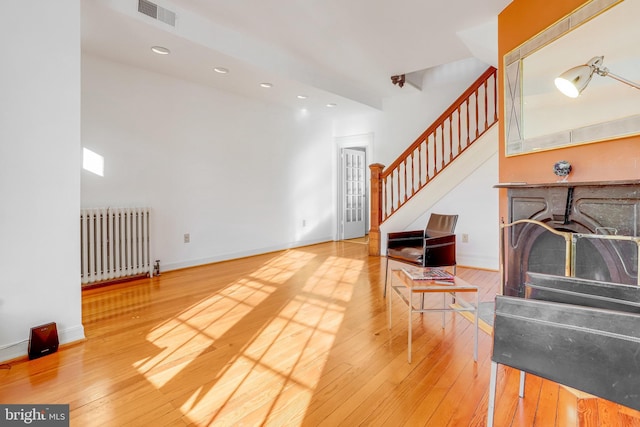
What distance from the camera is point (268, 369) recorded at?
2.00m

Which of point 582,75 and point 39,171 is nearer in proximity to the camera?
point 582,75

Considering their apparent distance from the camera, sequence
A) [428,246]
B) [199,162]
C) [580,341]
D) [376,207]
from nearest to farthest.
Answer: [580,341], [428,246], [199,162], [376,207]

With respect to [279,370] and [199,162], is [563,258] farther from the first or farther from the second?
[199,162]

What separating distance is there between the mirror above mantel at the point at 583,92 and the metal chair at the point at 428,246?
996mm

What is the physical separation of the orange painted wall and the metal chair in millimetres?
614

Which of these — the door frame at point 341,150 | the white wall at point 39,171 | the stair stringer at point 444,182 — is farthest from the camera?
the door frame at point 341,150

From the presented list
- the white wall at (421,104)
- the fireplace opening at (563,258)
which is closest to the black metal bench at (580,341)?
the fireplace opening at (563,258)

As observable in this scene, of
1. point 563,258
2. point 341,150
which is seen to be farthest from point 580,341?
point 341,150

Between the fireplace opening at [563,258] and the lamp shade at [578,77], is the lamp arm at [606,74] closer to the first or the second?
the lamp shade at [578,77]

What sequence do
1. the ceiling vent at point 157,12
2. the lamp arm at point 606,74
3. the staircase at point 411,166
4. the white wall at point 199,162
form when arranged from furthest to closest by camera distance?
1. the staircase at point 411,166
2. the white wall at point 199,162
3. the ceiling vent at point 157,12
4. the lamp arm at point 606,74

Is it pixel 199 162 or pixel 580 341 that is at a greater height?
pixel 199 162

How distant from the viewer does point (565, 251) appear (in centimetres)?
234

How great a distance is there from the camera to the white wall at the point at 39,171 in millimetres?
2072

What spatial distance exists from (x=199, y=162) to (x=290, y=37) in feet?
7.00
